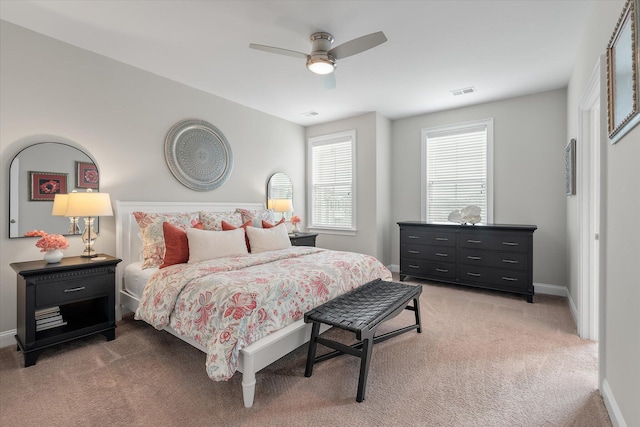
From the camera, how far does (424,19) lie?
101 inches

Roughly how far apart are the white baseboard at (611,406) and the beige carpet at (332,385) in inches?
1.8

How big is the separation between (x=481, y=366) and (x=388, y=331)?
83 cm

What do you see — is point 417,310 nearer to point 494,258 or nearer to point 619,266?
point 619,266

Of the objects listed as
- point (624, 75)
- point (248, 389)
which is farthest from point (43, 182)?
point (624, 75)

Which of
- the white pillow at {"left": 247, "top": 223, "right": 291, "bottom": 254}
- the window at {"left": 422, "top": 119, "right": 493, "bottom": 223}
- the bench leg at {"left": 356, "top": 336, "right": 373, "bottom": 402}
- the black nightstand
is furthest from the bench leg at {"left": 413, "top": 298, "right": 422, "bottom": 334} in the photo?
the window at {"left": 422, "top": 119, "right": 493, "bottom": 223}

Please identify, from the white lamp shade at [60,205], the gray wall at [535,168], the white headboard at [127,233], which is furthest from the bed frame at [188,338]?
the gray wall at [535,168]

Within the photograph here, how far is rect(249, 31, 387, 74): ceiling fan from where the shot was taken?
93.8 inches

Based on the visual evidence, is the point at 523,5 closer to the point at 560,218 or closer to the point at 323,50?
the point at 323,50

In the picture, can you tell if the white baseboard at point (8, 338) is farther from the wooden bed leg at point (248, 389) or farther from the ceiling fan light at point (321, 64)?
the ceiling fan light at point (321, 64)

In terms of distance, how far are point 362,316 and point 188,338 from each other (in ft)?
4.09

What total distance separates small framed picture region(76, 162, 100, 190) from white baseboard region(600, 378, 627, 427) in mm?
4311

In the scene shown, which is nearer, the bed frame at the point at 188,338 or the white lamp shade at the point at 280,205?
the bed frame at the point at 188,338

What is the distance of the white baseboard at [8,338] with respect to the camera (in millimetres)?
2615

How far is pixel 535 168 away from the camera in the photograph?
4238mm
